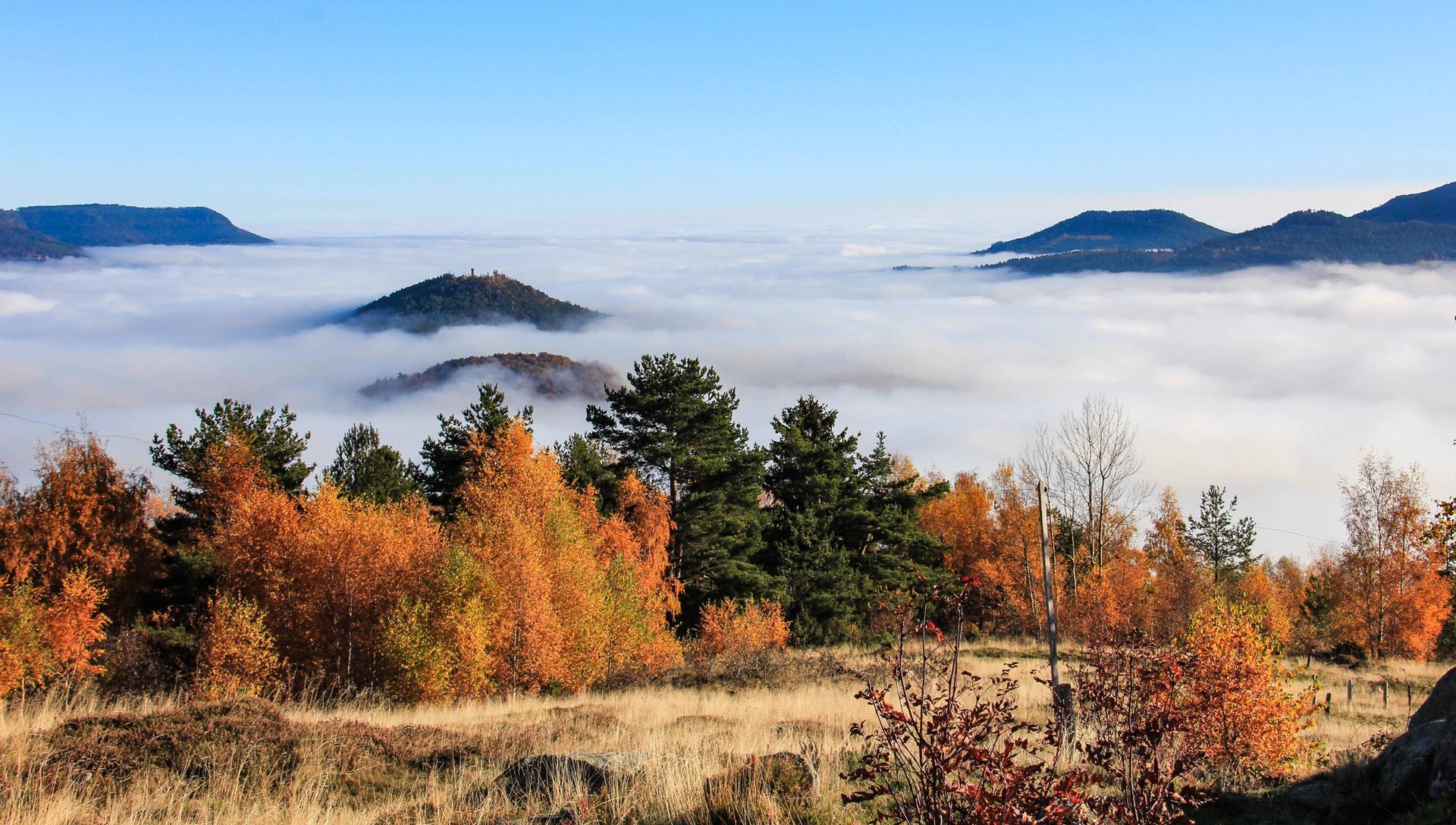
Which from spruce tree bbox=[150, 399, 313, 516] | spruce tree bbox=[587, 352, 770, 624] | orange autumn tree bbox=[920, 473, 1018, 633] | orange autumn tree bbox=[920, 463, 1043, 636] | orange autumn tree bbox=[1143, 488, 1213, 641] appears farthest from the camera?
orange autumn tree bbox=[920, 473, 1018, 633]

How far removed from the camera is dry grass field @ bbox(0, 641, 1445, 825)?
721cm

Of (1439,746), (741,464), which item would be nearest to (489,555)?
(741,464)

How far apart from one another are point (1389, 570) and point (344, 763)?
2308 inches

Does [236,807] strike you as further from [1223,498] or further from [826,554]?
[1223,498]

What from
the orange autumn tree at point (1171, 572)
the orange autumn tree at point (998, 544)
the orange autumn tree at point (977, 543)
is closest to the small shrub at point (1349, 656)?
the orange autumn tree at point (1171, 572)

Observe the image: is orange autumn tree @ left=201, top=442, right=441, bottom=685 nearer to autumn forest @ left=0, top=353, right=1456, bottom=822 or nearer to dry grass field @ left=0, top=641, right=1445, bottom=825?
autumn forest @ left=0, top=353, right=1456, bottom=822

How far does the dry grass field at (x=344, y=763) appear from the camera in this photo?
7.21m

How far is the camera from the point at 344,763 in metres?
9.33

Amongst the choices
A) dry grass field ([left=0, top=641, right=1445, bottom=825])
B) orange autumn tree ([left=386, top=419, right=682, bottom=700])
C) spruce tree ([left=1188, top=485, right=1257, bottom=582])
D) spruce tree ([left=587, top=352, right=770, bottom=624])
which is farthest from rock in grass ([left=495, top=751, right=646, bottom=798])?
spruce tree ([left=1188, top=485, right=1257, bottom=582])

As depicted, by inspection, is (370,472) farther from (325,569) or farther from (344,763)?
(344,763)

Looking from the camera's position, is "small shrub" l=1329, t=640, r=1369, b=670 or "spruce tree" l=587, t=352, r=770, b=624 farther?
"spruce tree" l=587, t=352, r=770, b=624

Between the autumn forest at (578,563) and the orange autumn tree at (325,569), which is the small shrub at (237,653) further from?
the orange autumn tree at (325,569)

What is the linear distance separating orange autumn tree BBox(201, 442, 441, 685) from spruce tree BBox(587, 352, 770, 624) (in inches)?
363

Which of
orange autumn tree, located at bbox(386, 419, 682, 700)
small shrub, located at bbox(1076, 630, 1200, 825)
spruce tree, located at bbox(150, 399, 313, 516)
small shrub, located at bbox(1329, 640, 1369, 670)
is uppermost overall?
small shrub, located at bbox(1076, 630, 1200, 825)
